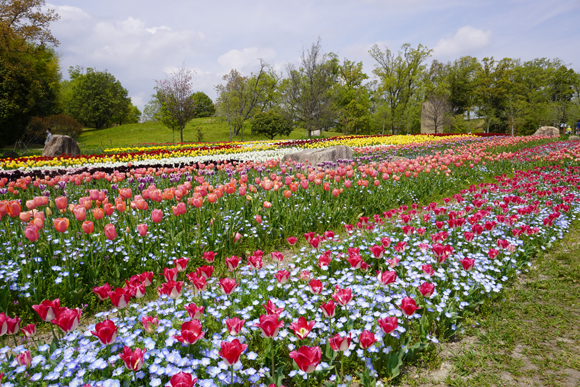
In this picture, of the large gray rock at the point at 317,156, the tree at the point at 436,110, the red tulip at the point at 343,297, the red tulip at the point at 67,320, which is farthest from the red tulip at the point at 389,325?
the tree at the point at 436,110

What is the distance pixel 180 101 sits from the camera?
3042 centimetres

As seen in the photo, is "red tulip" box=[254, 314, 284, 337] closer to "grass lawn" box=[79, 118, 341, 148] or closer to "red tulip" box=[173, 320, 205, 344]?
"red tulip" box=[173, 320, 205, 344]

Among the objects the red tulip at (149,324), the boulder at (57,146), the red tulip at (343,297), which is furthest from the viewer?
the boulder at (57,146)

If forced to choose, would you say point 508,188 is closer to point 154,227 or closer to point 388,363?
point 388,363

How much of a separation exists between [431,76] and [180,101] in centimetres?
4885

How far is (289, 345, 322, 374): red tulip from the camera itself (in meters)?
1.65

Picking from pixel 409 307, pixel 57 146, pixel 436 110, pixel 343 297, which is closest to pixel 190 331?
pixel 343 297

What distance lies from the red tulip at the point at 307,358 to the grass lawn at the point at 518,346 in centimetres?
105

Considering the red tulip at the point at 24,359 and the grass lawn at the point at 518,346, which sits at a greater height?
the red tulip at the point at 24,359

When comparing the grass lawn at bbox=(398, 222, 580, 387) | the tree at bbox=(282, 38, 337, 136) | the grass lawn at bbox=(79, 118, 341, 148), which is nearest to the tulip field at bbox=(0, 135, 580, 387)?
the grass lawn at bbox=(398, 222, 580, 387)

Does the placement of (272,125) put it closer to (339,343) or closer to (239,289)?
(239,289)

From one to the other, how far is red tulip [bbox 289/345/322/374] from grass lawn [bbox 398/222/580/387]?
3.44 feet

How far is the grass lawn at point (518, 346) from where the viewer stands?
2.35m

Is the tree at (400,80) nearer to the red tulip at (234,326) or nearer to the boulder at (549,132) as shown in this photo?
the boulder at (549,132)
